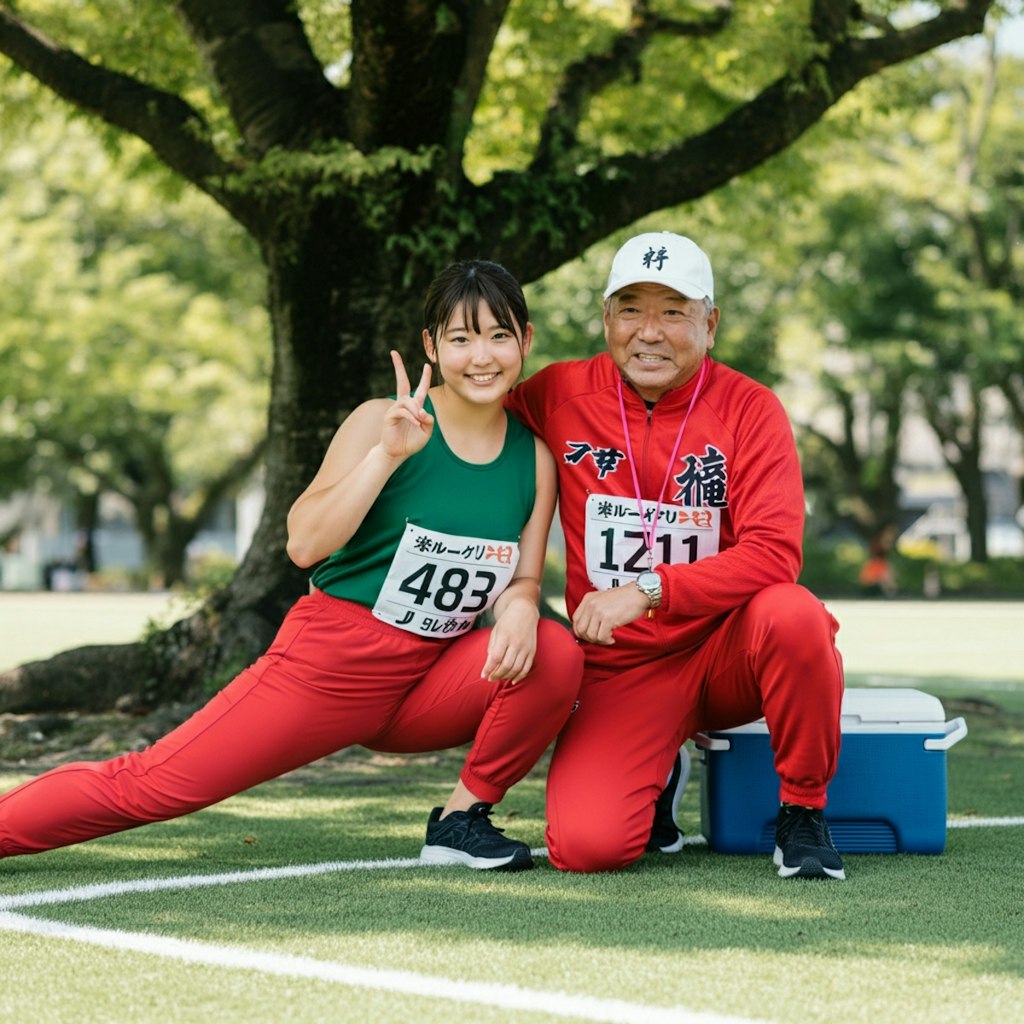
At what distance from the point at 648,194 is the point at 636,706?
4.59 metres

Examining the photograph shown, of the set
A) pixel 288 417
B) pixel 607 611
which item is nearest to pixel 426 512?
pixel 607 611

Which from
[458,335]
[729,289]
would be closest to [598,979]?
[458,335]

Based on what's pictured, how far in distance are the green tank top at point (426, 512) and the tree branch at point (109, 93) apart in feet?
14.6

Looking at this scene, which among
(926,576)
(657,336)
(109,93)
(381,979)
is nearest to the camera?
(381,979)

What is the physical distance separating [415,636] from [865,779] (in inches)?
55.5

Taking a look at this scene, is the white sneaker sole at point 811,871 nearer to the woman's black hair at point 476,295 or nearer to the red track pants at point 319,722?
the red track pants at point 319,722

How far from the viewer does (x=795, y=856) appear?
442 cm

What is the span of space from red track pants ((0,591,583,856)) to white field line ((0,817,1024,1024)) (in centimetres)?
23

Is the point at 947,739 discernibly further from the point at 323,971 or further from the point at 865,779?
the point at 323,971

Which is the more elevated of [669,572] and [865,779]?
[669,572]

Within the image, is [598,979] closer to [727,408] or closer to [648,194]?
[727,408]

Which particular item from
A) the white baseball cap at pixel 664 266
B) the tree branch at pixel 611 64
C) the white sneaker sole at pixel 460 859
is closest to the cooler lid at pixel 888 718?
the white sneaker sole at pixel 460 859

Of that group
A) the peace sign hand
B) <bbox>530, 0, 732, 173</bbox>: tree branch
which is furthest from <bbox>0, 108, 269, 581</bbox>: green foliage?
the peace sign hand

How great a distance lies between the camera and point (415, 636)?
4.66 metres
